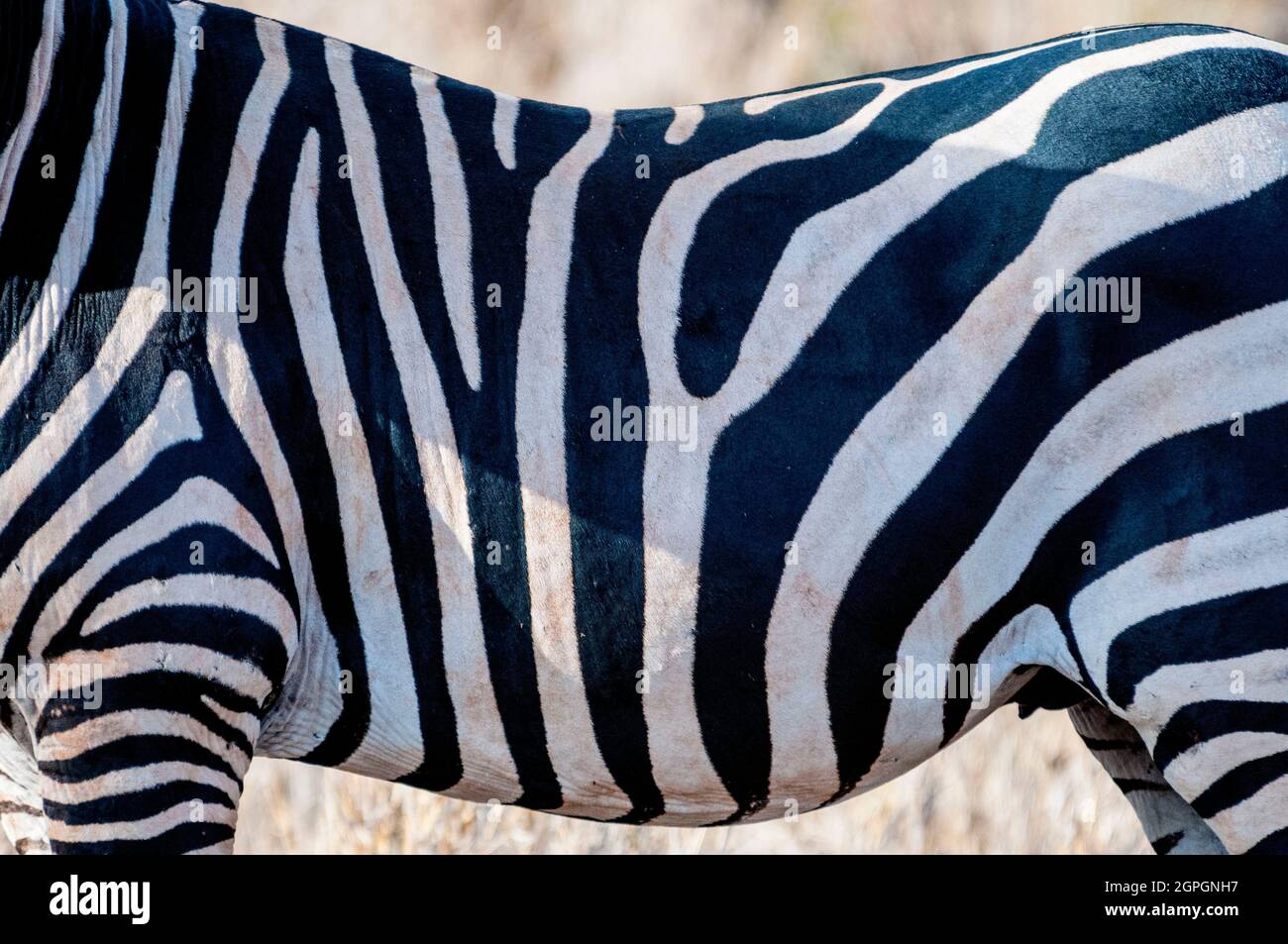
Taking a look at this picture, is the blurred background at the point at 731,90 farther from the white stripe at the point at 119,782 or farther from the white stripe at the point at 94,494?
the white stripe at the point at 94,494

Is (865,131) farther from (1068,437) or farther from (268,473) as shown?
(268,473)

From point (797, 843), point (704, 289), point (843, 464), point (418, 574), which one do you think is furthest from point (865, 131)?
point (797, 843)

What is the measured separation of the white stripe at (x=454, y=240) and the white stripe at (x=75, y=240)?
0.44 metres

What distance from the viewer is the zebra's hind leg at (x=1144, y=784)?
2840mm

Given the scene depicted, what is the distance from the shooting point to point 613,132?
2.54m

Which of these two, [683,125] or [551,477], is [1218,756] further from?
[683,125]

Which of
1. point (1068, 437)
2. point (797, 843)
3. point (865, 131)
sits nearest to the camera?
point (1068, 437)

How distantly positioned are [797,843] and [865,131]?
3.78m

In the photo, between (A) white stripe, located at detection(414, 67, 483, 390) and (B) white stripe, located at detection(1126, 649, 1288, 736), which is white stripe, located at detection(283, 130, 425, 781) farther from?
(B) white stripe, located at detection(1126, 649, 1288, 736)

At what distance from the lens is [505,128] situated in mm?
2545

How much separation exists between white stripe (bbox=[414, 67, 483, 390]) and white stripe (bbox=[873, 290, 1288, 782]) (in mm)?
968

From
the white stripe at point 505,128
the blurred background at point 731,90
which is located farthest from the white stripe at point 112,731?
the blurred background at point 731,90

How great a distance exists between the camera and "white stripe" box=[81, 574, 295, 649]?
2205 millimetres

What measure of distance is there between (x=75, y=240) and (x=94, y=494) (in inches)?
18.2
